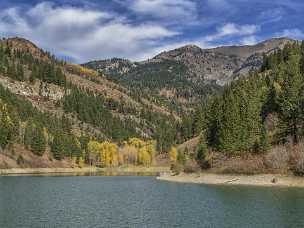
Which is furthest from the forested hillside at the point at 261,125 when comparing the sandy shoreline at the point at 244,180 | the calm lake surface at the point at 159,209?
the calm lake surface at the point at 159,209

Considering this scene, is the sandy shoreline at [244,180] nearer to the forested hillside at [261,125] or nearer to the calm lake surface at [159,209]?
the forested hillside at [261,125]

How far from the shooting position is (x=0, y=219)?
5594 centimetres

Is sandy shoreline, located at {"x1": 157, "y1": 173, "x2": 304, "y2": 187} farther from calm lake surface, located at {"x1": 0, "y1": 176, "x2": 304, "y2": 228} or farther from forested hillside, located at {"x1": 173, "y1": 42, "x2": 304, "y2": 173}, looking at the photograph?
calm lake surface, located at {"x1": 0, "y1": 176, "x2": 304, "y2": 228}

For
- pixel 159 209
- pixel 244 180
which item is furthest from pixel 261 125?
pixel 159 209

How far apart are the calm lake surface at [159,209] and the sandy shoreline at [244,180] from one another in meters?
8.31

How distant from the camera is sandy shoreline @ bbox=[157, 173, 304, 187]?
3671 inches

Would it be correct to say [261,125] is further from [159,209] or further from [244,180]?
[159,209]

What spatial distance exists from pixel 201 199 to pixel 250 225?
80.3ft

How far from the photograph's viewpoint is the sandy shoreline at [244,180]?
3671 inches

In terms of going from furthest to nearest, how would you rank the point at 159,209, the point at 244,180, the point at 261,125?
the point at 261,125
the point at 244,180
the point at 159,209

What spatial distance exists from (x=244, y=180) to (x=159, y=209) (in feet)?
136

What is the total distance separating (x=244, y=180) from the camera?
10144 centimetres

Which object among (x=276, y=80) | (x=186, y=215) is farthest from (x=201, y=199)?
(x=276, y=80)

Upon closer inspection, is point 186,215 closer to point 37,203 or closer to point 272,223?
point 272,223
